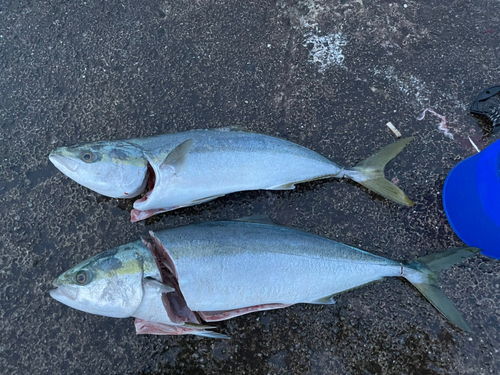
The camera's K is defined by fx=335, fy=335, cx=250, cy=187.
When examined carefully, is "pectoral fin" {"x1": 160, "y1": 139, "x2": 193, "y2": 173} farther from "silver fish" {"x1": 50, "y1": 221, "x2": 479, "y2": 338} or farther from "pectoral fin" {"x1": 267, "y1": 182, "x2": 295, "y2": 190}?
"pectoral fin" {"x1": 267, "y1": 182, "x2": 295, "y2": 190}

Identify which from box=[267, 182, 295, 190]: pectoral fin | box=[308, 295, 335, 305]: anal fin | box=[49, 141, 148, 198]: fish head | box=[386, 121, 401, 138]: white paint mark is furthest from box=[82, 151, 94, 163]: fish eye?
box=[386, 121, 401, 138]: white paint mark

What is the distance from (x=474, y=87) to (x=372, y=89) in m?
0.89

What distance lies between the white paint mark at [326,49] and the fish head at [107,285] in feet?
7.56

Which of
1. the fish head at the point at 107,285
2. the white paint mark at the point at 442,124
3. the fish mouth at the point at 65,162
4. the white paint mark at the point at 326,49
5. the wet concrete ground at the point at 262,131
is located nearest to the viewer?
the fish head at the point at 107,285

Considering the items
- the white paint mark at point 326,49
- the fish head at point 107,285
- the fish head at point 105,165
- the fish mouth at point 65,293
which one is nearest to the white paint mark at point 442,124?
the white paint mark at point 326,49

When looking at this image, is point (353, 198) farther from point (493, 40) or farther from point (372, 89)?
point (493, 40)

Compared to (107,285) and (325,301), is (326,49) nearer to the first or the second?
(325,301)

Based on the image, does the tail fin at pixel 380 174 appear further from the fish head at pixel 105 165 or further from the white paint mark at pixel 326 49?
the fish head at pixel 105 165

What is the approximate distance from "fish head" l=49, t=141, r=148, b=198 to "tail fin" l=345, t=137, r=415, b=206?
5.38 ft

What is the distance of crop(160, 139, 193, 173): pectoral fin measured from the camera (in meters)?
2.40

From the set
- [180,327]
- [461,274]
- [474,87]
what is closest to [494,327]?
[461,274]

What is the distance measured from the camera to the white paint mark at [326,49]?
10.2 ft

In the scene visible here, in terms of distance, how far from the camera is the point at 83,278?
2201 mm

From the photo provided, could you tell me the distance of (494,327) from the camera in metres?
2.52
